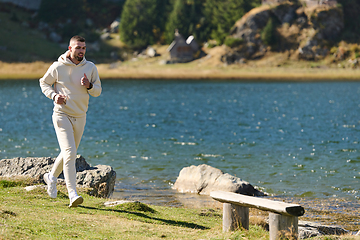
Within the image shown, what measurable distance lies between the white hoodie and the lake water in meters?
6.69

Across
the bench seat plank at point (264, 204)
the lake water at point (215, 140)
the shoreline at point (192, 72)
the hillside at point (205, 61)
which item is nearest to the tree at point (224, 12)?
the hillside at point (205, 61)

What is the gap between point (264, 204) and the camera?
7277 millimetres

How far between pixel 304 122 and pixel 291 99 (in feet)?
63.8

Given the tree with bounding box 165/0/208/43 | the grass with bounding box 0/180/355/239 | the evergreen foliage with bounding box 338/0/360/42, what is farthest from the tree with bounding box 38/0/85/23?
the grass with bounding box 0/180/355/239

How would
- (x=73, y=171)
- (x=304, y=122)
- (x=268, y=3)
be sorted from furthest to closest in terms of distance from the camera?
(x=268, y=3) → (x=304, y=122) → (x=73, y=171)

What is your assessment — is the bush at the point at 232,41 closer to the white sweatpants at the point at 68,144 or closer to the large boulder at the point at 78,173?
the large boulder at the point at 78,173

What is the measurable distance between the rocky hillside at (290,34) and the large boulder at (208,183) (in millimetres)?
84805

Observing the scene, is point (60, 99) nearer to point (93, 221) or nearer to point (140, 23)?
point (93, 221)

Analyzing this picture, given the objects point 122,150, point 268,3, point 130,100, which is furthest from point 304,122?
point 268,3

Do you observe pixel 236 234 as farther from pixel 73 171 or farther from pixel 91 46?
pixel 91 46

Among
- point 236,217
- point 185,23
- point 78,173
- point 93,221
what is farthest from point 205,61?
point 93,221

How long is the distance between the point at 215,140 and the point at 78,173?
52.4 feet

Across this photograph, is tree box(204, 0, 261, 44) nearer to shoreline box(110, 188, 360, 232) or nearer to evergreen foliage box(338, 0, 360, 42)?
evergreen foliage box(338, 0, 360, 42)

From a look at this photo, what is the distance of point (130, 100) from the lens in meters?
55.3
